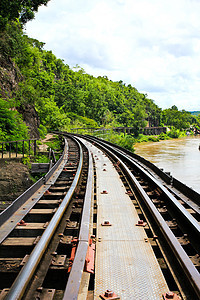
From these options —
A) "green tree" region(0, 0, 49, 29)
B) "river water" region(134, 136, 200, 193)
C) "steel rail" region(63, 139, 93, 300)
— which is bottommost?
"river water" region(134, 136, 200, 193)

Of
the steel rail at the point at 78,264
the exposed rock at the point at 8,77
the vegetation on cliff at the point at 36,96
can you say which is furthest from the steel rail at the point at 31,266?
the exposed rock at the point at 8,77

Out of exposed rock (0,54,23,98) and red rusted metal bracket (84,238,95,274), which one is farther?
exposed rock (0,54,23,98)

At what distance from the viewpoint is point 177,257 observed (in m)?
2.97

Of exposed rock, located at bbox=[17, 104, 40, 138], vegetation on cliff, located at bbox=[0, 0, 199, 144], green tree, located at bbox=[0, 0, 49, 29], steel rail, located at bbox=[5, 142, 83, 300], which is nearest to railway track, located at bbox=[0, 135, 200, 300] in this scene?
steel rail, located at bbox=[5, 142, 83, 300]

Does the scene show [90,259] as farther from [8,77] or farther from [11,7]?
[11,7]

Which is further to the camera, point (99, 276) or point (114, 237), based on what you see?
point (114, 237)

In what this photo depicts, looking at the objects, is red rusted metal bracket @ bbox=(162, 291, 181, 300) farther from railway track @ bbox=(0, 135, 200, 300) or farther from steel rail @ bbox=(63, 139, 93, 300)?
steel rail @ bbox=(63, 139, 93, 300)

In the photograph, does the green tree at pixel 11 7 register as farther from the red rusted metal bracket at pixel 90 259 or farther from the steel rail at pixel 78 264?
the red rusted metal bracket at pixel 90 259

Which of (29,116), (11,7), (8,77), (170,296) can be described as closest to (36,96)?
(29,116)

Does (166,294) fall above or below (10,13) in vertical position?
below

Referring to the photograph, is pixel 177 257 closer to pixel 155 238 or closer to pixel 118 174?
pixel 155 238

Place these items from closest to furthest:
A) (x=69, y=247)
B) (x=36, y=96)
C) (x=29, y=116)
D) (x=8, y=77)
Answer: (x=69, y=247), (x=8, y=77), (x=29, y=116), (x=36, y=96)

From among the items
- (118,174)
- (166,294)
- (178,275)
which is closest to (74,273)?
(166,294)

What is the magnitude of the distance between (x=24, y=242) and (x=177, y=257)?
6.42ft
